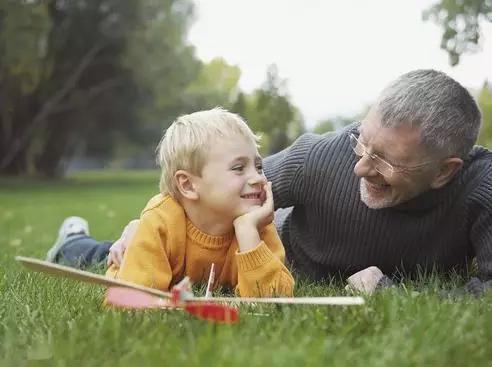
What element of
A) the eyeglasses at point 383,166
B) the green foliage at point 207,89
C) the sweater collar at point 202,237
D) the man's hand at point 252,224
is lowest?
the green foliage at point 207,89

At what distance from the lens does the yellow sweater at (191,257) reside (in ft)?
10.7

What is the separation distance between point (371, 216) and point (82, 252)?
92.3 inches

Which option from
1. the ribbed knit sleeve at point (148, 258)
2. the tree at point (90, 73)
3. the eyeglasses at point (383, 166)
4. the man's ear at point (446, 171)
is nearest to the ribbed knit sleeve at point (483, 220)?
the man's ear at point (446, 171)

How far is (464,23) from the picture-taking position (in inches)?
221

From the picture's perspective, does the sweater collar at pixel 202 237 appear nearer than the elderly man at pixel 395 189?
No

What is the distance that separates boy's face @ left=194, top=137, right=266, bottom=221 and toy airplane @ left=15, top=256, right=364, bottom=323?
596 mm

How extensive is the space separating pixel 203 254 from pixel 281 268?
415 millimetres

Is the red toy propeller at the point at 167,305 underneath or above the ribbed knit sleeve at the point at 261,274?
above

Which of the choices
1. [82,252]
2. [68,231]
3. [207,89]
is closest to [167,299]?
[82,252]

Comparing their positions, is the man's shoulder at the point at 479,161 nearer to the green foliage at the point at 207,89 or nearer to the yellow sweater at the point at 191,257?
the yellow sweater at the point at 191,257

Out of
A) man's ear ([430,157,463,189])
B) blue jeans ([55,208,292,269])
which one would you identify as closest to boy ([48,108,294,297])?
man's ear ([430,157,463,189])

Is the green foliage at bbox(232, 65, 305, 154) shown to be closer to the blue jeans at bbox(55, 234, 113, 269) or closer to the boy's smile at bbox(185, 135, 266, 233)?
the blue jeans at bbox(55, 234, 113, 269)

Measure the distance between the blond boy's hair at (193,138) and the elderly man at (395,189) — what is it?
1.60 ft

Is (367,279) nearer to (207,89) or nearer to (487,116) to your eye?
(487,116)
